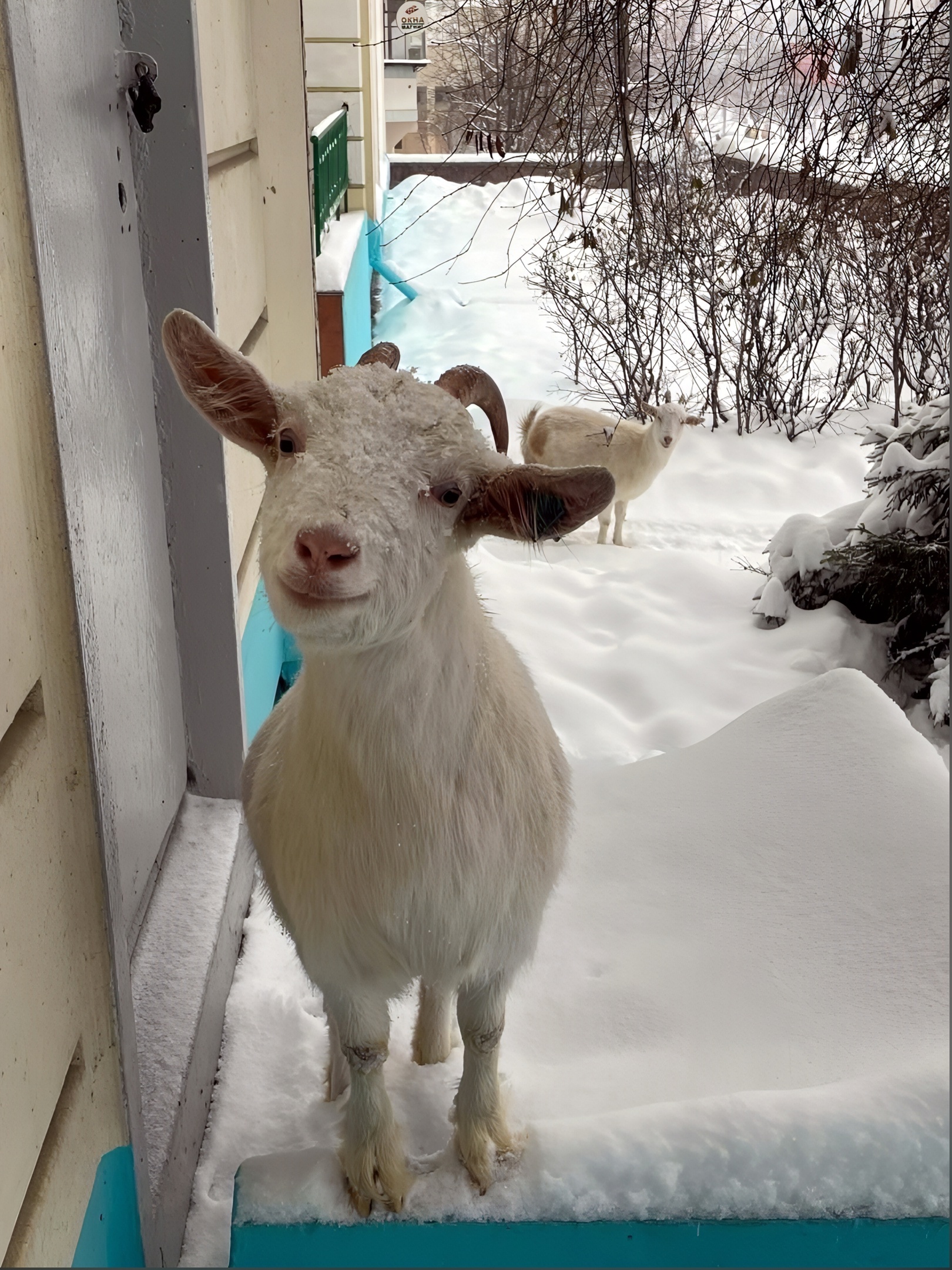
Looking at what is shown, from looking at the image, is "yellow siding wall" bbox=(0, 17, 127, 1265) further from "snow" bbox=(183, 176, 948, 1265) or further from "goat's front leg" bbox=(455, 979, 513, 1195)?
"goat's front leg" bbox=(455, 979, 513, 1195)

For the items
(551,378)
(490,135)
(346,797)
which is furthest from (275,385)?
(551,378)

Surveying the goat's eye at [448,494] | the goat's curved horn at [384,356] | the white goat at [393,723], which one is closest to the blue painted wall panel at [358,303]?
the goat's curved horn at [384,356]

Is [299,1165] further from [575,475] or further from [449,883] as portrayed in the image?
[575,475]

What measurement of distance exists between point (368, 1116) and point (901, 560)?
3.27 metres

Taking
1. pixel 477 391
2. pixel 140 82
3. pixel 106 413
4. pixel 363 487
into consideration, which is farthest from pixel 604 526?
pixel 363 487

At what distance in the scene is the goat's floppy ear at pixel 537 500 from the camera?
1.21 m

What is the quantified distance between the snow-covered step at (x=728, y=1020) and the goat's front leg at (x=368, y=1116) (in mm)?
33

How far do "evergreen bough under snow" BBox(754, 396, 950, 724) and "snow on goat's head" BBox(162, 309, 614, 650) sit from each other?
299 cm

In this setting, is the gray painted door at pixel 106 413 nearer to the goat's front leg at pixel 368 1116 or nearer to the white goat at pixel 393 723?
the white goat at pixel 393 723

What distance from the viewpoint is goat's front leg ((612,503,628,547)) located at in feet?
18.8

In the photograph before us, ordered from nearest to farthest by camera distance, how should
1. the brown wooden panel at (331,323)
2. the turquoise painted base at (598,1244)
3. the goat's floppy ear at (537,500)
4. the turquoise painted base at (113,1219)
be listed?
the goat's floppy ear at (537,500) → the turquoise painted base at (113,1219) → the turquoise painted base at (598,1244) → the brown wooden panel at (331,323)

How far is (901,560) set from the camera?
412 centimetres

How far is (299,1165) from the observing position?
168 cm

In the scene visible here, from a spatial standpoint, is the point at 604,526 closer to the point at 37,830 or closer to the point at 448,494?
the point at 448,494
